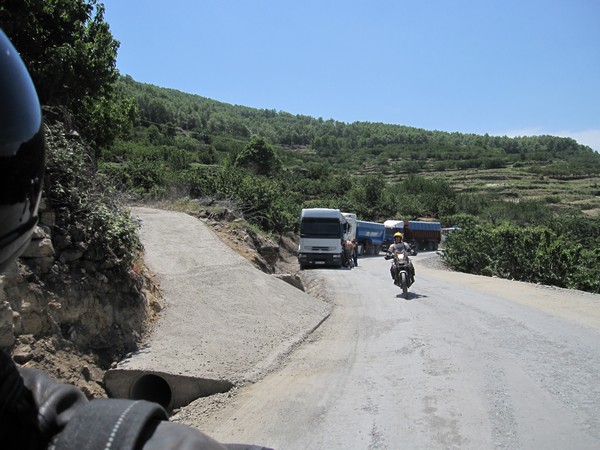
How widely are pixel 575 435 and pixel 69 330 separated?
18.4 ft

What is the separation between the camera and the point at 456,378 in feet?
20.5

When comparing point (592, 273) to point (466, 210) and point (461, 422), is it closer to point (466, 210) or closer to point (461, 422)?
point (461, 422)

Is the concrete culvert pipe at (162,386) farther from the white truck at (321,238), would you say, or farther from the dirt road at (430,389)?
the white truck at (321,238)

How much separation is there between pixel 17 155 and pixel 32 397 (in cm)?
51

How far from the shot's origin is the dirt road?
4.68m

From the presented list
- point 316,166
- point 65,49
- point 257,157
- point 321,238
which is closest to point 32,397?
point 65,49

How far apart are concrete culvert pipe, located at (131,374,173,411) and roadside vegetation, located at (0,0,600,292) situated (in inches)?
87.9

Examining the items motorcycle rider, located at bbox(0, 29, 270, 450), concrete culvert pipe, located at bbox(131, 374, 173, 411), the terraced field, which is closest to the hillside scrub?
concrete culvert pipe, located at bbox(131, 374, 173, 411)

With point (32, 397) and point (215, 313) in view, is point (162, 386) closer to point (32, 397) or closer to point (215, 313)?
point (215, 313)

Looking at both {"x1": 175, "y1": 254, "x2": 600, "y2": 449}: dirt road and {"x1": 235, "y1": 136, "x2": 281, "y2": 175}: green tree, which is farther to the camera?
{"x1": 235, "y1": 136, "x2": 281, "y2": 175}: green tree

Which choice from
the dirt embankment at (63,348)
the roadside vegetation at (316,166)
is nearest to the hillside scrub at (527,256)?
the roadside vegetation at (316,166)

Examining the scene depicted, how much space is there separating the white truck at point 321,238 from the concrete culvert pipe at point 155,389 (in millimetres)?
18218

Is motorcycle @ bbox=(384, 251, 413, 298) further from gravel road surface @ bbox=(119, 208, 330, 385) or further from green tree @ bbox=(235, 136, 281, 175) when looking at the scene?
green tree @ bbox=(235, 136, 281, 175)

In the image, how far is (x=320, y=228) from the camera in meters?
25.1
